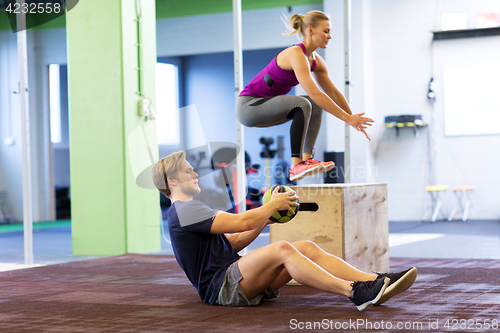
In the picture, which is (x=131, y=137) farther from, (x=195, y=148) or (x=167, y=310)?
(x=167, y=310)

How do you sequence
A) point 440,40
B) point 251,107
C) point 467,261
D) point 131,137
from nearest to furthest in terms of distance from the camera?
point 251,107
point 467,261
point 131,137
point 440,40

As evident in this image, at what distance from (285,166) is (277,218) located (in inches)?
255

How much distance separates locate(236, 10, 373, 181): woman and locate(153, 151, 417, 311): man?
2.08 ft

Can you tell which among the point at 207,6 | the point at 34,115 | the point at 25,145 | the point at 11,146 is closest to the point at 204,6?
the point at 207,6

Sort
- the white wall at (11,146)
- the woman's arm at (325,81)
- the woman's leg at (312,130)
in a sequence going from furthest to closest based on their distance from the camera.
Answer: the white wall at (11,146), the woman's arm at (325,81), the woman's leg at (312,130)

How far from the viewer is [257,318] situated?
212 cm

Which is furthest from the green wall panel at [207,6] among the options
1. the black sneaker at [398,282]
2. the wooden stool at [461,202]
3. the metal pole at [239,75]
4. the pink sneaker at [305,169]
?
the black sneaker at [398,282]

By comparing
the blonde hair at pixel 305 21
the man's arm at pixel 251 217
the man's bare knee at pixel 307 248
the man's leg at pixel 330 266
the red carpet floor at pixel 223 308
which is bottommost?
the red carpet floor at pixel 223 308

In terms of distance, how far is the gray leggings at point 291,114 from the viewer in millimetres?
2775

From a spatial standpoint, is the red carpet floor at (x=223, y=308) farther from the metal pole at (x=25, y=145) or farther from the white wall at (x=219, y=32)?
the white wall at (x=219, y=32)

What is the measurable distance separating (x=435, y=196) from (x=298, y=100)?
579 centimetres

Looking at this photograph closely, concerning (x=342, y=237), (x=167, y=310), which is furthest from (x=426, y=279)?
(x=167, y=310)

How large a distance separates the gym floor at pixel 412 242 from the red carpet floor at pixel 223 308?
0.83 m

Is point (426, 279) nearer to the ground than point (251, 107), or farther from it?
nearer to the ground
